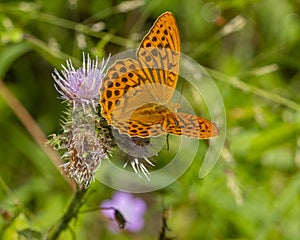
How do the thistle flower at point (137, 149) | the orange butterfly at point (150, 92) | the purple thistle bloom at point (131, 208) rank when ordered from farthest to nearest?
the purple thistle bloom at point (131, 208) → the thistle flower at point (137, 149) → the orange butterfly at point (150, 92)

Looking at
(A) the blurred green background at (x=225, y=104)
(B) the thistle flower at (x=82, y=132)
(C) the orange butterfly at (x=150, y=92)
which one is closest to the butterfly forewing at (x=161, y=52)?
(C) the orange butterfly at (x=150, y=92)

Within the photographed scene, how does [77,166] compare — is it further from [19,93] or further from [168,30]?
[19,93]

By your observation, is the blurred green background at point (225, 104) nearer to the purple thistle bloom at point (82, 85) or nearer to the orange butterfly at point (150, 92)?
the purple thistle bloom at point (82, 85)

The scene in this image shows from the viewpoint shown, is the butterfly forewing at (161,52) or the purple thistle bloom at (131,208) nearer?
the butterfly forewing at (161,52)

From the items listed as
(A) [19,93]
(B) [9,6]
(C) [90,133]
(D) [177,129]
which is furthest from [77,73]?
(A) [19,93]

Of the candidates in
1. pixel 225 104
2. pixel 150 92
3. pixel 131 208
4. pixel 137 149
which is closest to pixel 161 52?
pixel 150 92

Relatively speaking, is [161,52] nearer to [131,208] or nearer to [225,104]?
[225,104]
